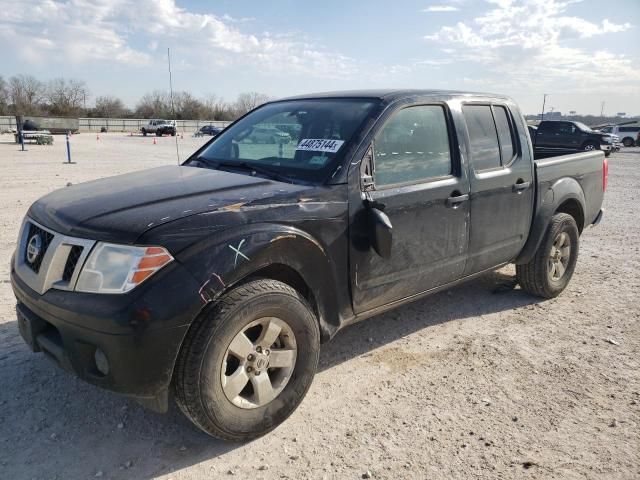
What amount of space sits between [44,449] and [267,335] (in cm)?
129

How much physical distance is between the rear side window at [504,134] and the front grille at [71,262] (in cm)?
329

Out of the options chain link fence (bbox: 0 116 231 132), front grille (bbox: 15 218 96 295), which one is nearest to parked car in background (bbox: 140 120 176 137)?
chain link fence (bbox: 0 116 231 132)

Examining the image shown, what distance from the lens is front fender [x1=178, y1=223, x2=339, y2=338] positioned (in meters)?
2.41

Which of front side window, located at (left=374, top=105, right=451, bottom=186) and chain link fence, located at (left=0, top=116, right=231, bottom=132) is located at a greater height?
chain link fence, located at (left=0, top=116, right=231, bottom=132)

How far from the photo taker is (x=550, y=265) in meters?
4.89

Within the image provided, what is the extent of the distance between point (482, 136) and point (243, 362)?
2665mm

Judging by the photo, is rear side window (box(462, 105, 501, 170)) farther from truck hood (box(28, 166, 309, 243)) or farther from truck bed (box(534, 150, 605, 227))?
truck hood (box(28, 166, 309, 243))

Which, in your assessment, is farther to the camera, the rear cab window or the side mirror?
the rear cab window

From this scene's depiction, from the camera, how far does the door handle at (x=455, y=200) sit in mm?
3664

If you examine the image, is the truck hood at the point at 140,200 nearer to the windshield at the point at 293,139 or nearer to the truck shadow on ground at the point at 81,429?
the windshield at the point at 293,139

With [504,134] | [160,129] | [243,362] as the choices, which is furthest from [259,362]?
[160,129]

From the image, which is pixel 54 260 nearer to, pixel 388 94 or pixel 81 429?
pixel 81 429

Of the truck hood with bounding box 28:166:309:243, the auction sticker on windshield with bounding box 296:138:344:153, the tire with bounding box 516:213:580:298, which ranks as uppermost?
the auction sticker on windshield with bounding box 296:138:344:153

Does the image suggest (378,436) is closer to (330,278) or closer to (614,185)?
(330,278)
